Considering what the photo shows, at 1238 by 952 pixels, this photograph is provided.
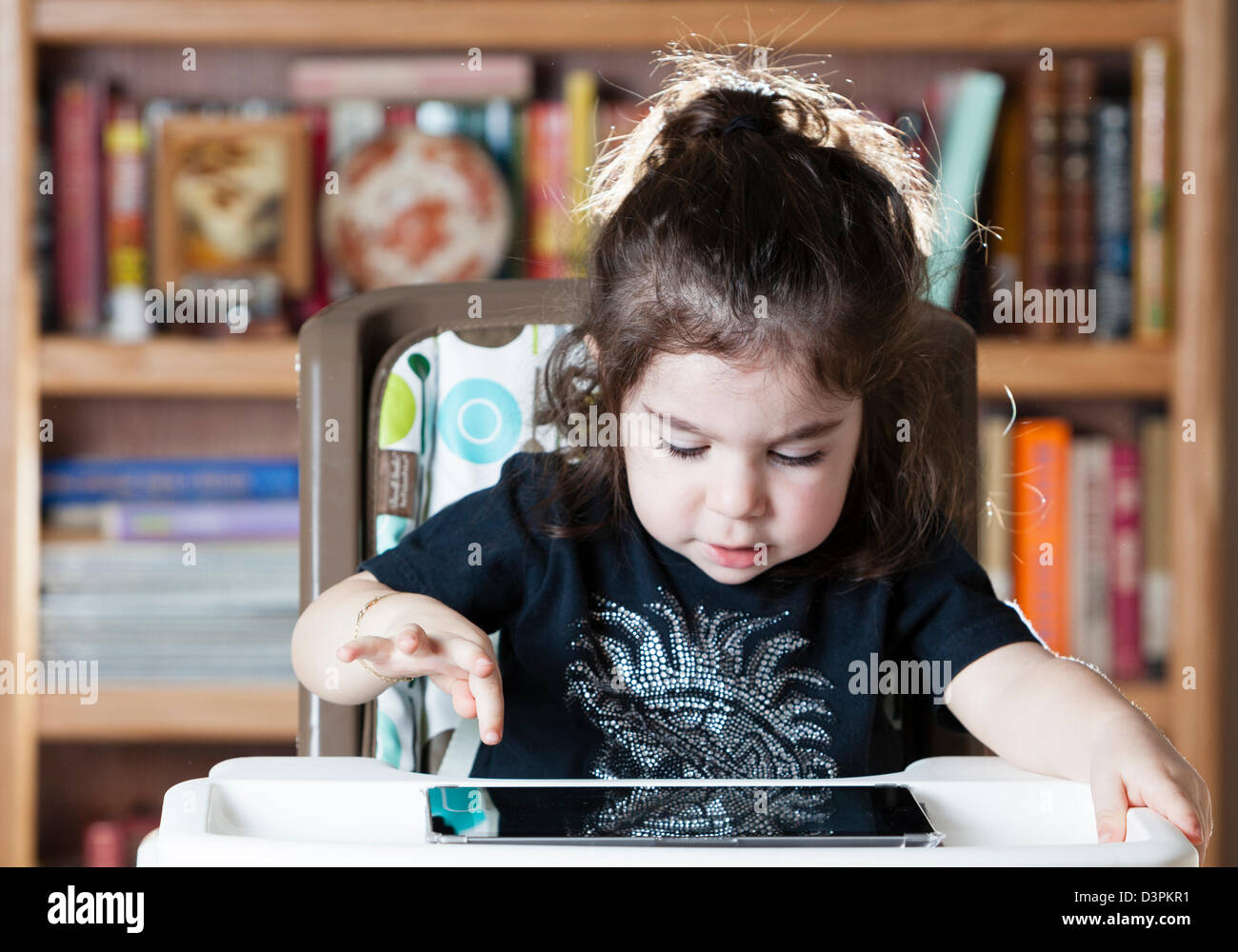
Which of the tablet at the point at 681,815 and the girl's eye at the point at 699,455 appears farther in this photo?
the girl's eye at the point at 699,455

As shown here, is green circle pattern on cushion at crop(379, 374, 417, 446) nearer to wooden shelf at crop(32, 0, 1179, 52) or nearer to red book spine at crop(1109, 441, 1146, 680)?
wooden shelf at crop(32, 0, 1179, 52)

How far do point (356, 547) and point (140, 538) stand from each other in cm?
75

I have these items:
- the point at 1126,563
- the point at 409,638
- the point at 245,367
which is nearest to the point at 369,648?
the point at 409,638

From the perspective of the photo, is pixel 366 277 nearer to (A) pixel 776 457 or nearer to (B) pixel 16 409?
(B) pixel 16 409

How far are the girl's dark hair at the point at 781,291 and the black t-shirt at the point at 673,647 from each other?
0.07ft

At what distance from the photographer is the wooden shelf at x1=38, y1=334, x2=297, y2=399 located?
1.30 m

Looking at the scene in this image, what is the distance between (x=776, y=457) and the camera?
0.66m

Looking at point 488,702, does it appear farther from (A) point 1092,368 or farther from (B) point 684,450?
(A) point 1092,368

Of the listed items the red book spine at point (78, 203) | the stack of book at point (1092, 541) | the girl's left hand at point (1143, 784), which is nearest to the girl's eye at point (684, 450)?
the girl's left hand at point (1143, 784)

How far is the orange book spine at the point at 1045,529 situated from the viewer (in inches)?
54.0

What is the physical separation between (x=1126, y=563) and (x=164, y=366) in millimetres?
1031

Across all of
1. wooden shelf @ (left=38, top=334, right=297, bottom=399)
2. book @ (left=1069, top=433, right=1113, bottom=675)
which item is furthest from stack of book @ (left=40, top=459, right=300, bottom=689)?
book @ (left=1069, top=433, right=1113, bottom=675)

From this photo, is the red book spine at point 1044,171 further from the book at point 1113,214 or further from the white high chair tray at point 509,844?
the white high chair tray at point 509,844

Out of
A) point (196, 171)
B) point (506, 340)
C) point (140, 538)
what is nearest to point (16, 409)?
point (140, 538)
